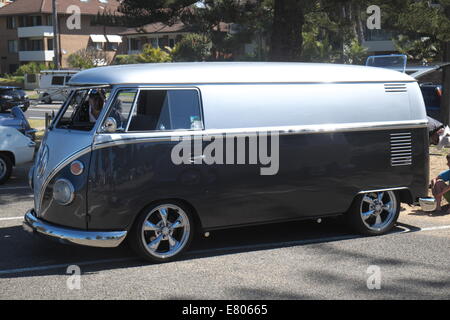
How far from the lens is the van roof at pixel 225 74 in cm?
698

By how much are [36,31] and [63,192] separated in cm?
6544

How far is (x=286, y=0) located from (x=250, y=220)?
819 centimetres

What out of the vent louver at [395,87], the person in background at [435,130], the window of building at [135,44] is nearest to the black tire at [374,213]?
the vent louver at [395,87]

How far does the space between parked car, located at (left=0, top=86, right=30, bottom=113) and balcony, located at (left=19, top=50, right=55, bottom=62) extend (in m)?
35.5

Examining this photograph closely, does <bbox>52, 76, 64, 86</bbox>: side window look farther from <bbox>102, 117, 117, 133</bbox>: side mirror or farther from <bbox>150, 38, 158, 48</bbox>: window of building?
<bbox>150, 38, 158, 48</bbox>: window of building

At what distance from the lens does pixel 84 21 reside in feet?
230

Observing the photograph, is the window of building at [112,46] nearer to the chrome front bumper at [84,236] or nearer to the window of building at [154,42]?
the window of building at [154,42]

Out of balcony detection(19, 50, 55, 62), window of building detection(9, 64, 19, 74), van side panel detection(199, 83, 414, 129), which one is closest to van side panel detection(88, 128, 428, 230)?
van side panel detection(199, 83, 414, 129)

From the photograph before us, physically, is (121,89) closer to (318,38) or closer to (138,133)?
(138,133)

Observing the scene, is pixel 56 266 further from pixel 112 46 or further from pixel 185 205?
pixel 112 46

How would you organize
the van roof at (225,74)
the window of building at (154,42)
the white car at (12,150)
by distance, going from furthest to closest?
1. the window of building at (154,42)
2. the white car at (12,150)
3. the van roof at (225,74)

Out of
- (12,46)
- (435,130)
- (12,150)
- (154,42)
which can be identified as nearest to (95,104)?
(12,150)

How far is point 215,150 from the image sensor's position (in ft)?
23.4

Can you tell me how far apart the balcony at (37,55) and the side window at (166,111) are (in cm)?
6508
